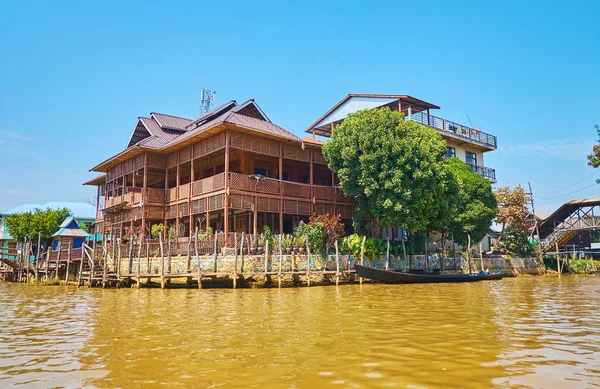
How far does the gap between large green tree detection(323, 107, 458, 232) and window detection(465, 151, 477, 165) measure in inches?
435

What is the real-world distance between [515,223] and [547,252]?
233 inches

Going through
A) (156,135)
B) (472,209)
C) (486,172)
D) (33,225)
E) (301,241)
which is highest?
(156,135)

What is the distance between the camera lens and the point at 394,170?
22578mm

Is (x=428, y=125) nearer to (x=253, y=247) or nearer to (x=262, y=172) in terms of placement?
(x=262, y=172)

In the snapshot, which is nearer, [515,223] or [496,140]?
[515,223]

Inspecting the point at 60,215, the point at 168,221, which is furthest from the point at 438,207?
the point at 60,215

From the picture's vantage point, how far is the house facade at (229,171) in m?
23.2

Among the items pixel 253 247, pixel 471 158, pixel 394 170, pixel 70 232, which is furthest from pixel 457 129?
pixel 70 232

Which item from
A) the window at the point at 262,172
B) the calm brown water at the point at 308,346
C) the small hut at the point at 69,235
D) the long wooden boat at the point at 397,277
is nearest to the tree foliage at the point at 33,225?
the small hut at the point at 69,235

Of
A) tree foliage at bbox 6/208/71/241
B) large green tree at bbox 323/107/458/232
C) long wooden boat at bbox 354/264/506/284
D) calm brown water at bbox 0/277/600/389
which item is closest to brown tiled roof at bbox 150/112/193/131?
large green tree at bbox 323/107/458/232

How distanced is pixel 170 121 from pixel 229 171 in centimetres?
769

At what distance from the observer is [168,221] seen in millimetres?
28297

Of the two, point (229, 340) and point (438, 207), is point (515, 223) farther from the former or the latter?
point (229, 340)

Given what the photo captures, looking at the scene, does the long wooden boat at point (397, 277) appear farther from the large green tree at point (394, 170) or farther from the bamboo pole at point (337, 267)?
the large green tree at point (394, 170)
